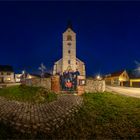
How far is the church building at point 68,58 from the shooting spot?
45.1 meters

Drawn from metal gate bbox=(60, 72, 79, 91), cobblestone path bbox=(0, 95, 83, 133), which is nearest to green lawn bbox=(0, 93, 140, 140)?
cobblestone path bbox=(0, 95, 83, 133)

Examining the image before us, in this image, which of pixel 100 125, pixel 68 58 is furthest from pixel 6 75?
pixel 100 125

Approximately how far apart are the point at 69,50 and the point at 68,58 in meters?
1.93

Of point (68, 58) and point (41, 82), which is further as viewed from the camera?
point (68, 58)

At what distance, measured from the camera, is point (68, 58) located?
149ft

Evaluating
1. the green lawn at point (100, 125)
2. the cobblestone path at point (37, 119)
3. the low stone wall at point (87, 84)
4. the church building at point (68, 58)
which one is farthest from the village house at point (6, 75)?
the cobblestone path at point (37, 119)

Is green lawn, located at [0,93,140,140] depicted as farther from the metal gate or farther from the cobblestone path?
the metal gate

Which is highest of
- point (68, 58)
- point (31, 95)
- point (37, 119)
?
point (68, 58)

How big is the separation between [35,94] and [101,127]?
32.3ft

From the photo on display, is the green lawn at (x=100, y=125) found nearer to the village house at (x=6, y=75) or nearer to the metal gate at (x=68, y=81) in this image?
the metal gate at (x=68, y=81)

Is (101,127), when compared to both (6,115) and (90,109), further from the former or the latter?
(6,115)

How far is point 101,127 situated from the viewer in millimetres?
11469

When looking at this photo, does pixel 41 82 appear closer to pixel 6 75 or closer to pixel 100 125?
pixel 100 125

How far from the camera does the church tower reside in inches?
1774
